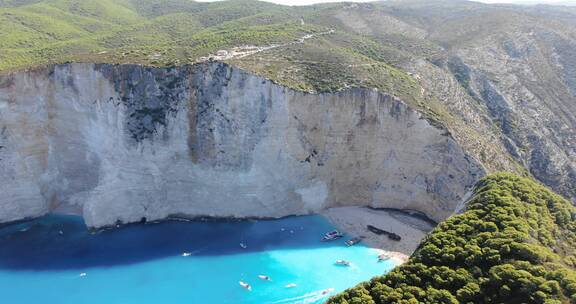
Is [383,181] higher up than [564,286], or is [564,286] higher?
[564,286]

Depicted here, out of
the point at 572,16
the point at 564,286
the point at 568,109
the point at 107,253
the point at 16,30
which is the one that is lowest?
the point at 107,253

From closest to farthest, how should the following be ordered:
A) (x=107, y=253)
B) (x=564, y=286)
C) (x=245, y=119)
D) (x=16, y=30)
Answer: (x=564, y=286) < (x=107, y=253) < (x=245, y=119) < (x=16, y=30)

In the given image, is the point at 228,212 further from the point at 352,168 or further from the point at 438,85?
the point at 438,85

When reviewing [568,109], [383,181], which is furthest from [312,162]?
[568,109]

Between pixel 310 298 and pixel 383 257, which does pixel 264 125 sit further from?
pixel 310 298

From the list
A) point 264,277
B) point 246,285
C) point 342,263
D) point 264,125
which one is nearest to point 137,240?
point 246,285

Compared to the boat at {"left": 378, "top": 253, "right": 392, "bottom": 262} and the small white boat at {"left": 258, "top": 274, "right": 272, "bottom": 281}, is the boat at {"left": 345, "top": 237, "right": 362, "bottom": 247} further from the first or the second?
the small white boat at {"left": 258, "top": 274, "right": 272, "bottom": 281}

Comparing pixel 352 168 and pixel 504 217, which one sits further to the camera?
pixel 352 168
